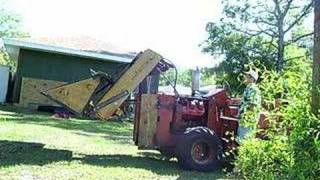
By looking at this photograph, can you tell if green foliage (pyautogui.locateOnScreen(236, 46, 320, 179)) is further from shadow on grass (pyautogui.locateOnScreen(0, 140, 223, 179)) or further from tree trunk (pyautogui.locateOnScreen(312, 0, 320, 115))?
shadow on grass (pyautogui.locateOnScreen(0, 140, 223, 179))

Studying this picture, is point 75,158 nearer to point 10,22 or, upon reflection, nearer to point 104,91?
point 104,91


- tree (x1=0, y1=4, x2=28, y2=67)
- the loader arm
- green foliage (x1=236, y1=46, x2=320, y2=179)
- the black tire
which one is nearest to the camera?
green foliage (x1=236, y1=46, x2=320, y2=179)

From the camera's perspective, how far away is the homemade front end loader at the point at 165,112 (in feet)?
31.8

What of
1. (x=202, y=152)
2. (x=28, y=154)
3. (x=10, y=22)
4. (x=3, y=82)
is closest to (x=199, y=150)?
(x=202, y=152)

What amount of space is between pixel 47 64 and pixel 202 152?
16.9 m

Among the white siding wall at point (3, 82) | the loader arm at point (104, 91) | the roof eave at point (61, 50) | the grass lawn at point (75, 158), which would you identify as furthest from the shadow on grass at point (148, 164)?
the white siding wall at point (3, 82)

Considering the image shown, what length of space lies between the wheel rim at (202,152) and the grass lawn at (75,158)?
32 centimetres

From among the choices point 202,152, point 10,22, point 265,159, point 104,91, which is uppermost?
point 10,22

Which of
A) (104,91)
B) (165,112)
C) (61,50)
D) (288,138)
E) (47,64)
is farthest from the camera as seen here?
(47,64)

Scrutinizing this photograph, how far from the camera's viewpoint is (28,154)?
10102mm

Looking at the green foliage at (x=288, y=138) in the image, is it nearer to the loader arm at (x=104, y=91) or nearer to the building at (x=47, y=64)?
the loader arm at (x=104, y=91)

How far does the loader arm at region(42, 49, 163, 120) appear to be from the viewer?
10578mm

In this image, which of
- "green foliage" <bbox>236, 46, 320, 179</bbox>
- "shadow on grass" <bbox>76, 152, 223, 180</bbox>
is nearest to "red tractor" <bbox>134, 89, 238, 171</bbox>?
"shadow on grass" <bbox>76, 152, 223, 180</bbox>

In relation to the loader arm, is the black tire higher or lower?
lower
